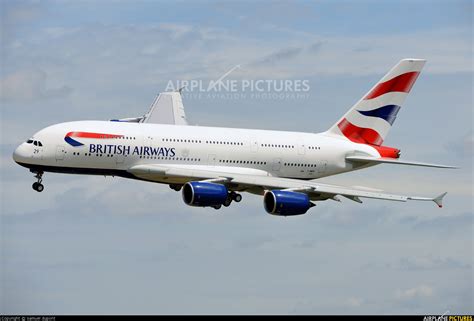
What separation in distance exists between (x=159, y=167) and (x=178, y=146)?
214 cm

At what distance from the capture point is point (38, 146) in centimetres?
6900

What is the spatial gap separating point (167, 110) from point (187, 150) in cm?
1663

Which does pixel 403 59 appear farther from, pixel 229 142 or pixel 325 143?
pixel 229 142

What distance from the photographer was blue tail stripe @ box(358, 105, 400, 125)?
82.2m

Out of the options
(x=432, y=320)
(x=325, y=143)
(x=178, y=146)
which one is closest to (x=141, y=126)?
(x=178, y=146)

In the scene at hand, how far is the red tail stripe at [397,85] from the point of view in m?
82.7

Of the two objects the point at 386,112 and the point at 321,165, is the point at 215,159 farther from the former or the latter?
the point at 386,112

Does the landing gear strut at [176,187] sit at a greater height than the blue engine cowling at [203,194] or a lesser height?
greater

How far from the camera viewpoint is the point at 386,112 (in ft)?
272

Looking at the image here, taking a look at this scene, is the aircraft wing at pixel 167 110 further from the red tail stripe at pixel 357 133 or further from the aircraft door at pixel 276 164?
the aircraft door at pixel 276 164

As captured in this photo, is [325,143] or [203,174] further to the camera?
[325,143]

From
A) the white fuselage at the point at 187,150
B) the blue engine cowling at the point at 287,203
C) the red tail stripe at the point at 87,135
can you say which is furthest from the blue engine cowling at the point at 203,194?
the red tail stripe at the point at 87,135

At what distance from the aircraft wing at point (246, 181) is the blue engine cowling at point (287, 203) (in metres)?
0.74

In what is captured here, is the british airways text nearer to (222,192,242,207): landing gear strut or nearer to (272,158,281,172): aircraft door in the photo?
(222,192,242,207): landing gear strut
